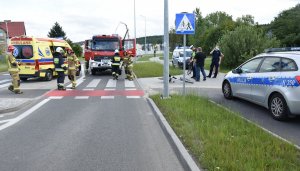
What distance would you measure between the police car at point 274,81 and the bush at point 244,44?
1274 centimetres

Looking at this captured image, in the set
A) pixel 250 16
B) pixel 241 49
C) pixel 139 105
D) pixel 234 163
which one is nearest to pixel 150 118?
pixel 139 105

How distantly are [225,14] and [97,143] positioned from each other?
336 feet

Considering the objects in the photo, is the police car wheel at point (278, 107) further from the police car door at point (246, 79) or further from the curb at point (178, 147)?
the curb at point (178, 147)

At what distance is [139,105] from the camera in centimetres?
1063

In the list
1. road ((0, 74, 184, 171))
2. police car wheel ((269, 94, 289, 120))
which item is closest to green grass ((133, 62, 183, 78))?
road ((0, 74, 184, 171))

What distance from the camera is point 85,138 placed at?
661cm

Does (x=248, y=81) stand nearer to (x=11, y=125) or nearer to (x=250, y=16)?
(x=11, y=125)

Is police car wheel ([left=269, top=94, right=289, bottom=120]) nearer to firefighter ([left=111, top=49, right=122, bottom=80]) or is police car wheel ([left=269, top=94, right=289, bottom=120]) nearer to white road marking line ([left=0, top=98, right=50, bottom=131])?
white road marking line ([left=0, top=98, right=50, bottom=131])

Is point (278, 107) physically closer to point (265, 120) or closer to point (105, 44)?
point (265, 120)

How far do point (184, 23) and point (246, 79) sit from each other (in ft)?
9.60

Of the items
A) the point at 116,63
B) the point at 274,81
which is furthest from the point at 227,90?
the point at 116,63

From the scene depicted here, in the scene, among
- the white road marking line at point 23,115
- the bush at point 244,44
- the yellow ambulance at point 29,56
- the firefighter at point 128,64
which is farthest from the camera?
the bush at point 244,44

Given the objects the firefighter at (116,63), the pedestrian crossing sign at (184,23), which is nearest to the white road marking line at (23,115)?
the pedestrian crossing sign at (184,23)

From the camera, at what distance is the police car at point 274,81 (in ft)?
25.0
